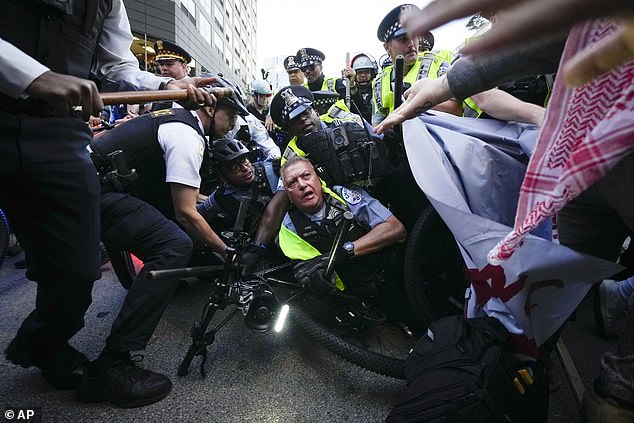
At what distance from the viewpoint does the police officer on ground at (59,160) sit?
983 millimetres

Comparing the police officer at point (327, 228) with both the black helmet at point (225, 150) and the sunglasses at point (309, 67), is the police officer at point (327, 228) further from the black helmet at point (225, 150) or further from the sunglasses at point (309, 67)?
the sunglasses at point (309, 67)

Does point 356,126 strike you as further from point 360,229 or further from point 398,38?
point 398,38

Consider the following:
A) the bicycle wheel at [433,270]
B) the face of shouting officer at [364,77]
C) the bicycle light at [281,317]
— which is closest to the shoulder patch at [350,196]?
the bicycle wheel at [433,270]

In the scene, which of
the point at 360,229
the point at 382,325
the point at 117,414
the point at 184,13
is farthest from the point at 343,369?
the point at 184,13

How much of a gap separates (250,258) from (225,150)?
0.83 meters

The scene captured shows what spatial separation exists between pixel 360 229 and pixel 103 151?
5.04ft

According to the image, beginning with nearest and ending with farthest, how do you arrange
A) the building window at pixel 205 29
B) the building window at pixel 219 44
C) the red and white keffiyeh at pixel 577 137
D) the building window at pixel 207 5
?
the red and white keffiyeh at pixel 577 137 → the building window at pixel 205 29 → the building window at pixel 207 5 → the building window at pixel 219 44

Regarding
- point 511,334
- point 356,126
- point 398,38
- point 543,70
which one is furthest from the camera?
point 398,38

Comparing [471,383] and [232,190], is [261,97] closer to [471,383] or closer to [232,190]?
[232,190]

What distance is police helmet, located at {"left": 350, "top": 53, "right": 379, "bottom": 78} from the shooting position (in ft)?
13.0

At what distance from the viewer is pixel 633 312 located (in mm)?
847

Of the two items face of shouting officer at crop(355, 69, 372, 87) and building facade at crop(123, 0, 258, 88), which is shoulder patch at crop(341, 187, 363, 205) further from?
building facade at crop(123, 0, 258, 88)

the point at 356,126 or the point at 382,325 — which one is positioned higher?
the point at 356,126

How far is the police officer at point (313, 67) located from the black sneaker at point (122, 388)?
3.56 metres
